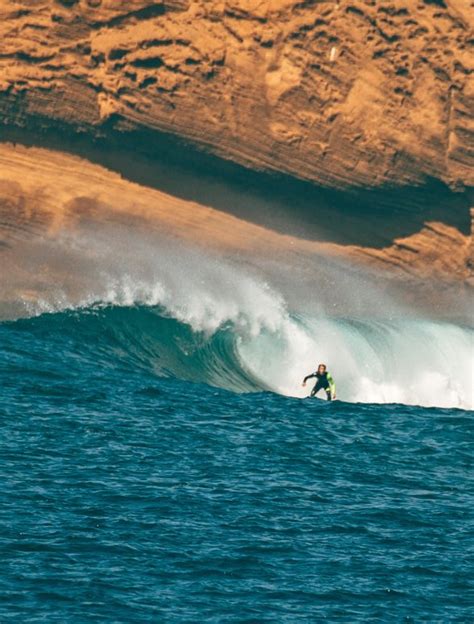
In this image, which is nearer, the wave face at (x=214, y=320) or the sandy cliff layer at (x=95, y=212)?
the wave face at (x=214, y=320)

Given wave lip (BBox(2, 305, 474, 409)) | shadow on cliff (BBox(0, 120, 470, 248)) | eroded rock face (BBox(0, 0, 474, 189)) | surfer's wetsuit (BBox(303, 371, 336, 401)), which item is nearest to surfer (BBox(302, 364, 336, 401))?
surfer's wetsuit (BBox(303, 371, 336, 401))

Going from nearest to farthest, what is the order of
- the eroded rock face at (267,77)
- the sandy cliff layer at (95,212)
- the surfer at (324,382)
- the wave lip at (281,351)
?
the surfer at (324,382), the wave lip at (281,351), the eroded rock face at (267,77), the sandy cliff layer at (95,212)

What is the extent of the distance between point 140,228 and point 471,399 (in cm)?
781

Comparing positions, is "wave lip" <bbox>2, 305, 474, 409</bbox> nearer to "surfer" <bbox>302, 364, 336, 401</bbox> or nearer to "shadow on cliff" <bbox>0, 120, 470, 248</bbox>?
"surfer" <bbox>302, 364, 336, 401</bbox>

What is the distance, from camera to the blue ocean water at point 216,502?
13281mm

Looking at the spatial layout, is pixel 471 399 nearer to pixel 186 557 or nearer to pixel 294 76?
pixel 294 76

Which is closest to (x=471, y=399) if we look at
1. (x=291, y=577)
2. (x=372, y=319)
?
(x=372, y=319)

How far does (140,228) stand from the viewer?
26.3m

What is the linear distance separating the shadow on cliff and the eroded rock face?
0.28m

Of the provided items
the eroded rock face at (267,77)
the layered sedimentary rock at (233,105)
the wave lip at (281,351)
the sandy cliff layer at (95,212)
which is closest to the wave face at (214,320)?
the wave lip at (281,351)

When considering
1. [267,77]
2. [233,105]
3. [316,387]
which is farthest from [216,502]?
[267,77]

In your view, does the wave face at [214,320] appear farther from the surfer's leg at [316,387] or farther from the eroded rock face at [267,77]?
the eroded rock face at [267,77]

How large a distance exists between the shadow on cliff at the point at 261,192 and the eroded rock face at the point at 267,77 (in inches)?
11.0

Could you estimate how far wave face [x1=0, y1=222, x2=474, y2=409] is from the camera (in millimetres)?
24906
